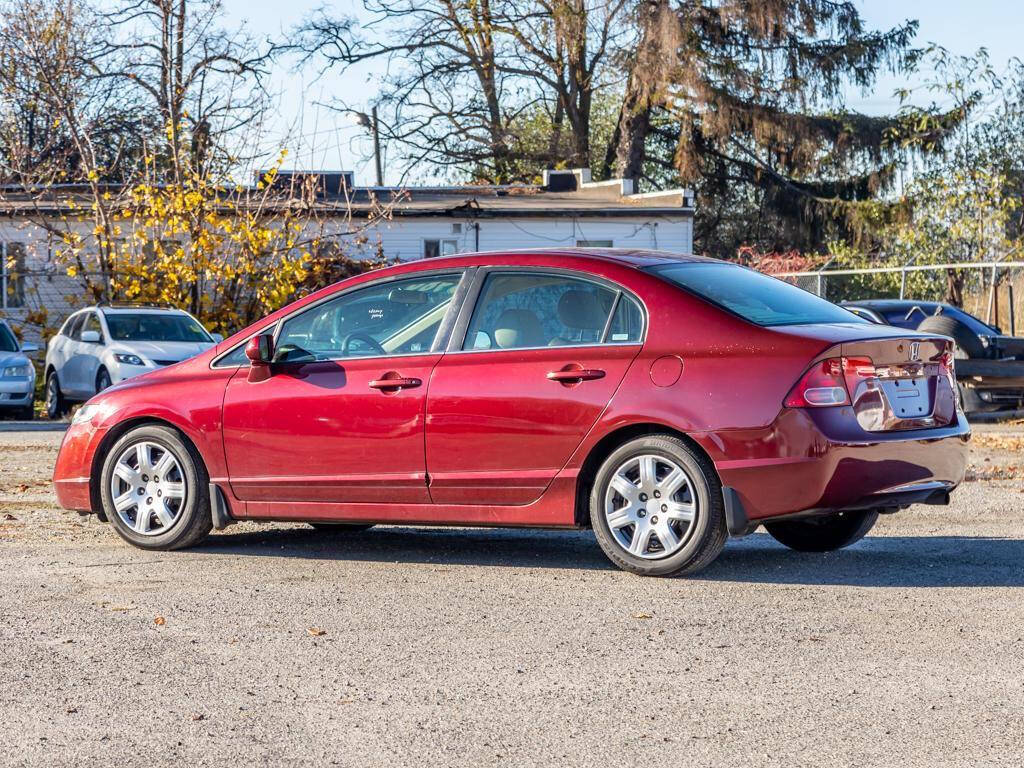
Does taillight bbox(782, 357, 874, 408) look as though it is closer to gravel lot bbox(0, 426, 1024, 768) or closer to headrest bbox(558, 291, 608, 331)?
gravel lot bbox(0, 426, 1024, 768)

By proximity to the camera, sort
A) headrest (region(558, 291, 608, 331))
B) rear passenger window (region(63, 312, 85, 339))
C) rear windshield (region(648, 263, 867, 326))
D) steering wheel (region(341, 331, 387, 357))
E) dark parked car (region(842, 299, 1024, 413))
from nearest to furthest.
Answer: rear windshield (region(648, 263, 867, 326)) → headrest (region(558, 291, 608, 331)) → steering wheel (region(341, 331, 387, 357)) → dark parked car (region(842, 299, 1024, 413)) → rear passenger window (region(63, 312, 85, 339))

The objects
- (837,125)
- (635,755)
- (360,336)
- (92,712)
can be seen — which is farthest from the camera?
(837,125)

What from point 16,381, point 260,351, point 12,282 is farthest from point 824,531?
point 12,282

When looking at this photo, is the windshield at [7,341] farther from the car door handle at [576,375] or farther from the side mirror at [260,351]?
the car door handle at [576,375]

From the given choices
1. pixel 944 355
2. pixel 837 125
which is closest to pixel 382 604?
pixel 944 355

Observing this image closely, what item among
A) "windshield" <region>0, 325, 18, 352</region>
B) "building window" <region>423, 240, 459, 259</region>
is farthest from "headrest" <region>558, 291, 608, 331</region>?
"building window" <region>423, 240, 459, 259</region>

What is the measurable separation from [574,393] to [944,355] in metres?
1.91

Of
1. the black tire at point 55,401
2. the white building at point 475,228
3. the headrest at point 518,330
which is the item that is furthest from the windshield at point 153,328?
the headrest at point 518,330

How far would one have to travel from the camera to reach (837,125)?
132ft

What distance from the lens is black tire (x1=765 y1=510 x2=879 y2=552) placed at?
8.05 meters

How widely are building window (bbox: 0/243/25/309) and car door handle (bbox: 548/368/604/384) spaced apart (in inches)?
974

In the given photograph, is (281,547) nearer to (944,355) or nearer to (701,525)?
(701,525)

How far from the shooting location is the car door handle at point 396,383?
765 centimetres

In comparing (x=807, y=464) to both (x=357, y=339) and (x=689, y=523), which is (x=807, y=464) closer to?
(x=689, y=523)
